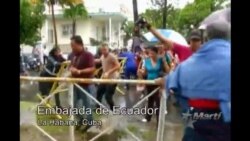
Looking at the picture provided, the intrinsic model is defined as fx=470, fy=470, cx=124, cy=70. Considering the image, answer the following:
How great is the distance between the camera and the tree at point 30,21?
6.95ft

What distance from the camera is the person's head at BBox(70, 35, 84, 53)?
99.7 inches

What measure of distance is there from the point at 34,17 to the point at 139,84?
90 centimetres

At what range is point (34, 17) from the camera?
2346mm

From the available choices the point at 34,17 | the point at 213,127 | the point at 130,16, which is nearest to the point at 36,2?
the point at 34,17

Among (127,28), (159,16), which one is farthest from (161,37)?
(127,28)

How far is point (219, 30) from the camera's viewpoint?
1968 mm

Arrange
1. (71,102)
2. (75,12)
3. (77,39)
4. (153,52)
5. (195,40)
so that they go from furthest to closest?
1. (71,102)
2. (153,52)
3. (77,39)
4. (75,12)
5. (195,40)

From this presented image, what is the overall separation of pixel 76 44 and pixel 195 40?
A: 749 mm

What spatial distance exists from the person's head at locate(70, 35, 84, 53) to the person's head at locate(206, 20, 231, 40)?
0.77 m

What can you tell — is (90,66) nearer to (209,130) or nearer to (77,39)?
(77,39)

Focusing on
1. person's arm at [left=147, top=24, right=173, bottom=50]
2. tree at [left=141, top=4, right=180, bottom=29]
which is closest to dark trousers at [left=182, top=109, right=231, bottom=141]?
person's arm at [left=147, top=24, right=173, bottom=50]

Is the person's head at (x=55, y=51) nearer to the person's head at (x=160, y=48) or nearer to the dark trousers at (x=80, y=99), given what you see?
the dark trousers at (x=80, y=99)
